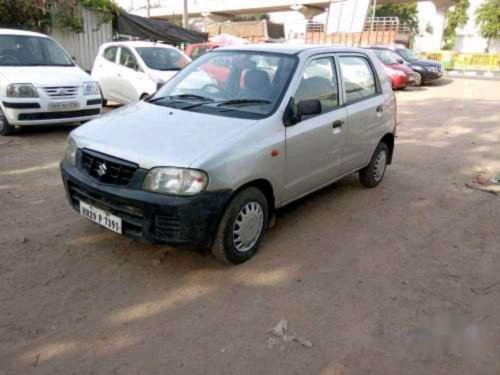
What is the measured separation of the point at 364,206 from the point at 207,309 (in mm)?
2671

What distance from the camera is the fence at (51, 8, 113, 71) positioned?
1401 centimetres

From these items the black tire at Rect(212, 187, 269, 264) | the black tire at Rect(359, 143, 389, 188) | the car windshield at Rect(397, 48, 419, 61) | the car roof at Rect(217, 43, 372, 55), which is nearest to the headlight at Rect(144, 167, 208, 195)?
the black tire at Rect(212, 187, 269, 264)

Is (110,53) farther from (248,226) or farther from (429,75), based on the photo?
(429,75)

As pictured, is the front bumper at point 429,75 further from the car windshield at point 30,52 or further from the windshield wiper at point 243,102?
the windshield wiper at point 243,102

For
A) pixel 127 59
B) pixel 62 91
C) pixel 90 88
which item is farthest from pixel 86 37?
pixel 62 91

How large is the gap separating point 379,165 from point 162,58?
646 centimetres

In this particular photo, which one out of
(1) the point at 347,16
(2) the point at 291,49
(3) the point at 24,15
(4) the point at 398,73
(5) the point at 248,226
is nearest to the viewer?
(5) the point at 248,226

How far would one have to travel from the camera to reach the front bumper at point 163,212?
3.11 metres

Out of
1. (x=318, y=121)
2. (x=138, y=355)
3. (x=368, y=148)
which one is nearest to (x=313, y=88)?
(x=318, y=121)

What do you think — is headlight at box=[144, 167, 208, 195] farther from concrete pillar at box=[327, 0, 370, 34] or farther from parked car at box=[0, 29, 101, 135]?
concrete pillar at box=[327, 0, 370, 34]

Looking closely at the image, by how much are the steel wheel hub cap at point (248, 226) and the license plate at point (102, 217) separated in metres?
0.90

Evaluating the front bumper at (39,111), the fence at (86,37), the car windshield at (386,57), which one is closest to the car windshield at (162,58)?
the front bumper at (39,111)

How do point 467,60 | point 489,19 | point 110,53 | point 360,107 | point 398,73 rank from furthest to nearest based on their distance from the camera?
point 489,19 < point 467,60 < point 398,73 < point 110,53 < point 360,107

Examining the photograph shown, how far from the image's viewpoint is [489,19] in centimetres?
4228
